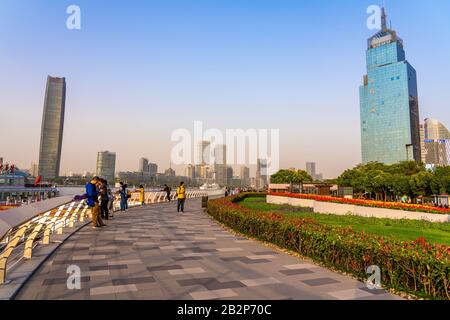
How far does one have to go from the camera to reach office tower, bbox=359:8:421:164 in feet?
408

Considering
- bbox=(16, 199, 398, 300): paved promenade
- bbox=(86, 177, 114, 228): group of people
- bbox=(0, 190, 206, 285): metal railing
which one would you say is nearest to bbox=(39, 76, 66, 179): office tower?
bbox=(86, 177, 114, 228): group of people

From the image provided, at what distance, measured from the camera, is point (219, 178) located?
173375 millimetres

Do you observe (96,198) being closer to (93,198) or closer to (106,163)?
(93,198)

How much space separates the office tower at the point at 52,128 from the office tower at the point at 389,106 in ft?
532

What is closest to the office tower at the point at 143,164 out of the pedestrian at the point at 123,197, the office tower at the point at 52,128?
the office tower at the point at 52,128

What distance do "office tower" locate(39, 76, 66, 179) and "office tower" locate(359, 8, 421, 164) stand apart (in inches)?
6379

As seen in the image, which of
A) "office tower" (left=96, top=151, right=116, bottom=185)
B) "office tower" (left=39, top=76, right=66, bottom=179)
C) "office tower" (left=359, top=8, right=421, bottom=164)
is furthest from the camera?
"office tower" (left=39, top=76, right=66, bottom=179)

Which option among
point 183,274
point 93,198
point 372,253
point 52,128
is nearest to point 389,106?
point 93,198

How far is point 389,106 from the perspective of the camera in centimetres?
12862

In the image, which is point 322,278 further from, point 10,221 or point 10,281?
point 10,221

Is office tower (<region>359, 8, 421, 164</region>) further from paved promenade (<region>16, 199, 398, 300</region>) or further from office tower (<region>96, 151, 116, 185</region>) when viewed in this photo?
paved promenade (<region>16, 199, 398, 300</region>)
